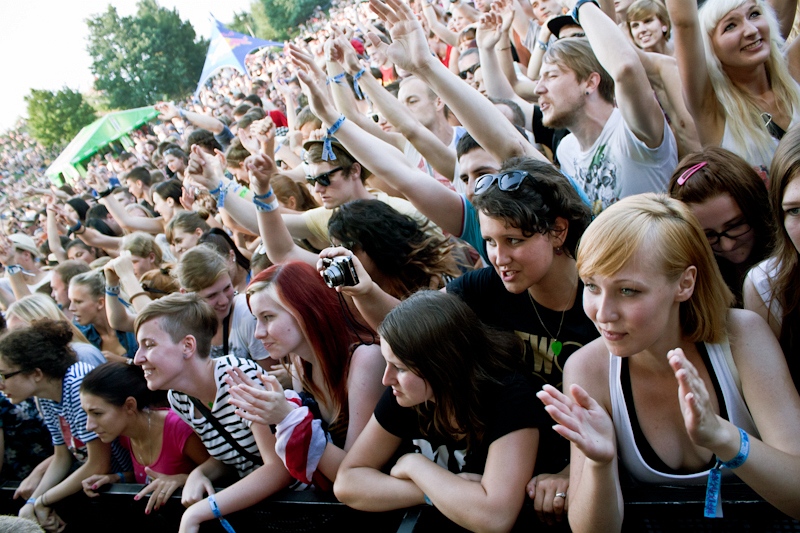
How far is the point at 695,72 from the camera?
2.77m

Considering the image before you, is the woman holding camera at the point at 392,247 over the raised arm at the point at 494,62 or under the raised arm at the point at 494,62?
under

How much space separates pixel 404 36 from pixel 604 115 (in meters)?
1.05

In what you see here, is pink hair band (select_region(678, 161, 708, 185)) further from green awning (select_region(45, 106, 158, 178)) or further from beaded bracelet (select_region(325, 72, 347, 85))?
green awning (select_region(45, 106, 158, 178))

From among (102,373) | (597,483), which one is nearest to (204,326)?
(102,373)

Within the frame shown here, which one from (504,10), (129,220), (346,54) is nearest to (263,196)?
(346,54)

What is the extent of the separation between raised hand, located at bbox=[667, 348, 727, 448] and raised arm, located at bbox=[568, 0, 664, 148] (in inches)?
58.6

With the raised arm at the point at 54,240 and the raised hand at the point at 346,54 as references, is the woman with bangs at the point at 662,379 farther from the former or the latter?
the raised arm at the point at 54,240

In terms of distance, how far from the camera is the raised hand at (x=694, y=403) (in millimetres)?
1408

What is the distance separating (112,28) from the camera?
56.3 meters

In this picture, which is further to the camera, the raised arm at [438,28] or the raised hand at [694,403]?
the raised arm at [438,28]

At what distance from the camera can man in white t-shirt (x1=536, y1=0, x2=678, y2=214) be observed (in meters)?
2.61

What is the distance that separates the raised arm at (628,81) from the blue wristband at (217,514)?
2337 mm

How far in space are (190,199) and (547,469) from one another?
4.25 metres

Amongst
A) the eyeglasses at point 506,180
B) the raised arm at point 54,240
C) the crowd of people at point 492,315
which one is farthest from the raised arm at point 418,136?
the raised arm at point 54,240
